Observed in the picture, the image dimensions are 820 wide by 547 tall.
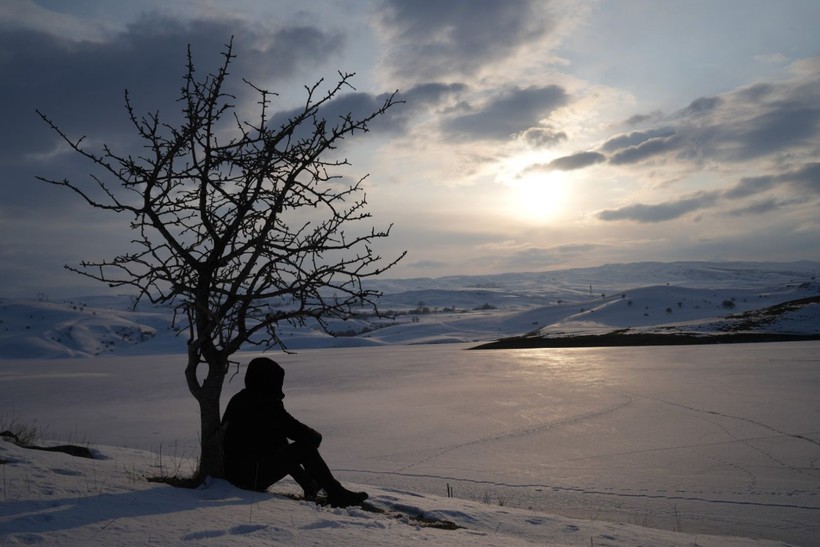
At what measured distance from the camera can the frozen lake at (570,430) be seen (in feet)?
19.3

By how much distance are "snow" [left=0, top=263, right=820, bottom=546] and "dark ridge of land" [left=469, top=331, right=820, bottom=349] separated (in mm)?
8949

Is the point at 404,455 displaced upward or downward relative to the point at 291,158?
downward

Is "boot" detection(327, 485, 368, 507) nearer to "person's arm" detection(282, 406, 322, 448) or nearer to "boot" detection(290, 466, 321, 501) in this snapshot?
"boot" detection(290, 466, 321, 501)

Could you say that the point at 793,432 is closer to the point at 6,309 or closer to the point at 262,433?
the point at 262,433

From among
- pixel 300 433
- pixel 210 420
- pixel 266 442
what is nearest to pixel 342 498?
pixel 300 433

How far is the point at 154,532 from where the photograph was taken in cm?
327

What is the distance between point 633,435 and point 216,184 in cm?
714

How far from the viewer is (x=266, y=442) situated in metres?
4.94

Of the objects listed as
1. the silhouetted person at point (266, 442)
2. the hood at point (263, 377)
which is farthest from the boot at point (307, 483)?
the hood at point (263, 377)

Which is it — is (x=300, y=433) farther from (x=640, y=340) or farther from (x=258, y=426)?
(x=640, y=340)

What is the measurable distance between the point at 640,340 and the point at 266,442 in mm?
30017

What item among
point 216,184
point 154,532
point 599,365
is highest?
point 216,184

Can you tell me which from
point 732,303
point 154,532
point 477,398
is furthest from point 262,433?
point 732,303

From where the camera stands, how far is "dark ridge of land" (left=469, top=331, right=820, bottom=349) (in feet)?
94.2
